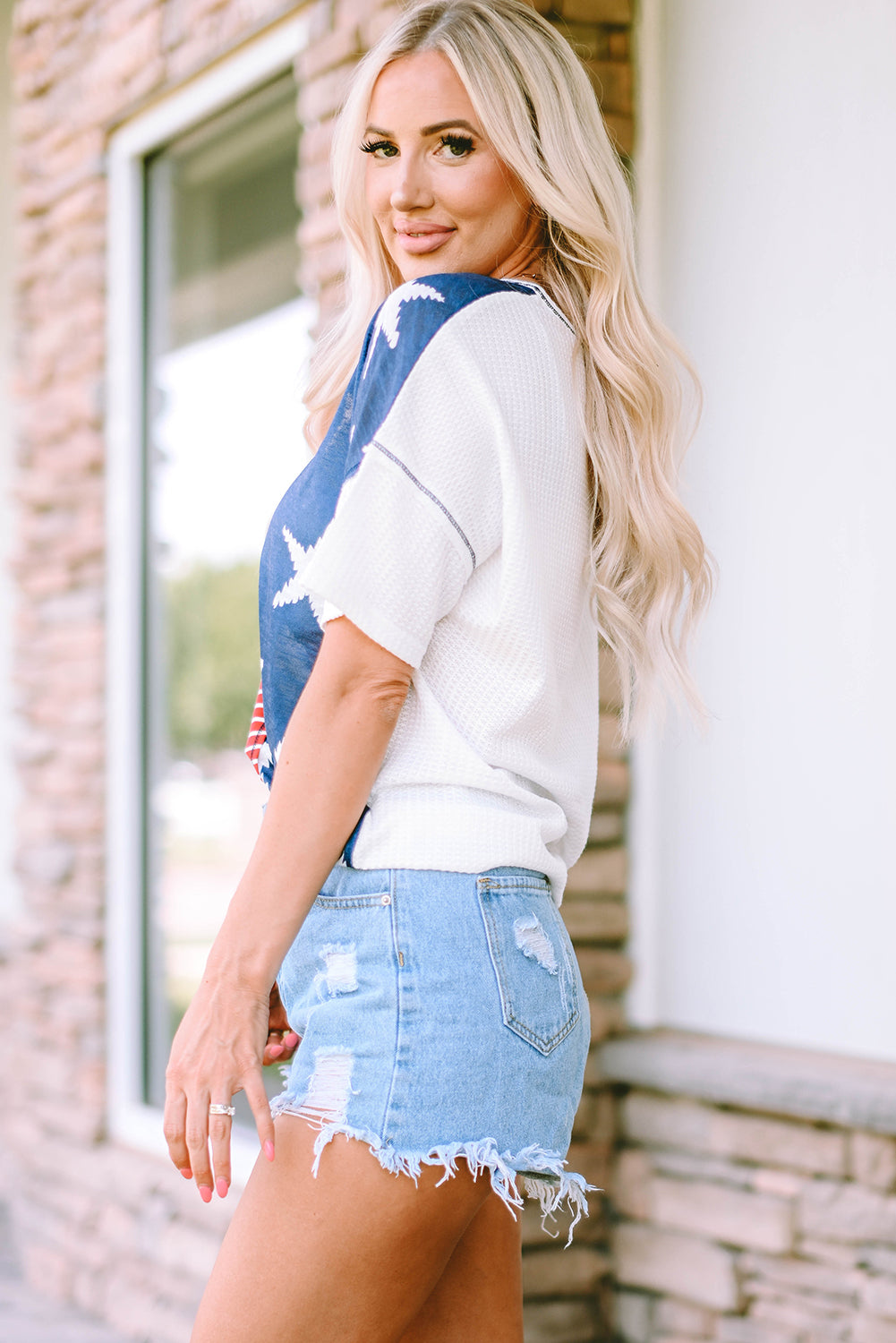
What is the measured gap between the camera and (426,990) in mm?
1142

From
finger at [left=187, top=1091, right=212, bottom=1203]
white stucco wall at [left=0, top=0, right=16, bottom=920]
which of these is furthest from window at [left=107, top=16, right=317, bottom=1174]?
finger at [left=187, top=1091, right=212, bottom=1203]

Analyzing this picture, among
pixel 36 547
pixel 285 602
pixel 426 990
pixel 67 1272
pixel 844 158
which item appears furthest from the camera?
A: pixel 36 547

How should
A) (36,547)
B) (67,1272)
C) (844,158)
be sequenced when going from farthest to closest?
(36,547) → (67,1272) → (844,158)

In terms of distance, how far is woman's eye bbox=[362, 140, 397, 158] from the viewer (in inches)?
58.5

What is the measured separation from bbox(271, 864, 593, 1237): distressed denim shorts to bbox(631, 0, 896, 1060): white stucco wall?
4.61 ft

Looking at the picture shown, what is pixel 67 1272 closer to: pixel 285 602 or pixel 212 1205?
pixel 212 1205

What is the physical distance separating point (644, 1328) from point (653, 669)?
171 centimetres

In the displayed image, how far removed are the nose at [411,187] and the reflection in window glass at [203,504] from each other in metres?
2.15

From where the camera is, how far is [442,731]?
1221 millimetres

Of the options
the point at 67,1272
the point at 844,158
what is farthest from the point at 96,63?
the point at 67,1272

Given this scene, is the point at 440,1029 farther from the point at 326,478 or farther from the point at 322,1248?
the point at 326,478

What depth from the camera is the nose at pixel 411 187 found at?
1396 mm

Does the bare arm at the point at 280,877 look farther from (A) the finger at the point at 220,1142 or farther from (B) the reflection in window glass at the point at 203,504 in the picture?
(B) the reflection in window glass at the point at 203,504

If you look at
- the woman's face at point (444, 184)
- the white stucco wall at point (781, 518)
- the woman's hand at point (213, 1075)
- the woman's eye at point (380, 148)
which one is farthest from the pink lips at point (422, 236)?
the white stucco wall at point (781, 518)
